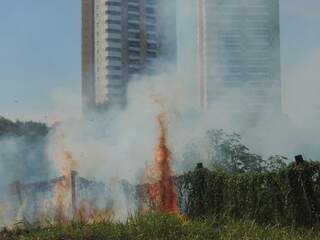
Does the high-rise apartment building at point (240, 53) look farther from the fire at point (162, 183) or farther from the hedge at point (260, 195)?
the hedge at point (260, 195)

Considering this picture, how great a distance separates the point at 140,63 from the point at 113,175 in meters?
3.76

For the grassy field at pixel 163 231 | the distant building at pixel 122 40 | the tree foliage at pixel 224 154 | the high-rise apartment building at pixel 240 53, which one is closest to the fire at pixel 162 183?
the tree foliage at pixel 224 154

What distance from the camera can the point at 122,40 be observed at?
20.5m

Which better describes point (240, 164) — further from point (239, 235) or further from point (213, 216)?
point (239, 235)

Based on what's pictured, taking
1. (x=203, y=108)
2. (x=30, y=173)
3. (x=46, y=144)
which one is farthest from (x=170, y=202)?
(x=46, y=144)

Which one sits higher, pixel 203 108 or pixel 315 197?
pixel 203 108

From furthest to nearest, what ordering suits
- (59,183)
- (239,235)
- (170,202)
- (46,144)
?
(46,144)
(59,183)
(170,202)
(239,235)

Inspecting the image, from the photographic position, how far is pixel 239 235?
408 inches

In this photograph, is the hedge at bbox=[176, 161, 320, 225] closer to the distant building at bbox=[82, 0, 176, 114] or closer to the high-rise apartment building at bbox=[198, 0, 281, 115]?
the high-rise apartment building at bbox=[198, 0, 281, 115]

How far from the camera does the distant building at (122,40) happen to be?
1977 centimetres

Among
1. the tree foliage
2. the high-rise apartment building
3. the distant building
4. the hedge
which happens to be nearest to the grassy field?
the hedge

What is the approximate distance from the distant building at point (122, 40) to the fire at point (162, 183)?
4.56 m

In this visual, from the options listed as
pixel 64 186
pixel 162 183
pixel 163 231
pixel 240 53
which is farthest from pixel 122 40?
pixel 163 231

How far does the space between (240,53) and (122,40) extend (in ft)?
12.0
